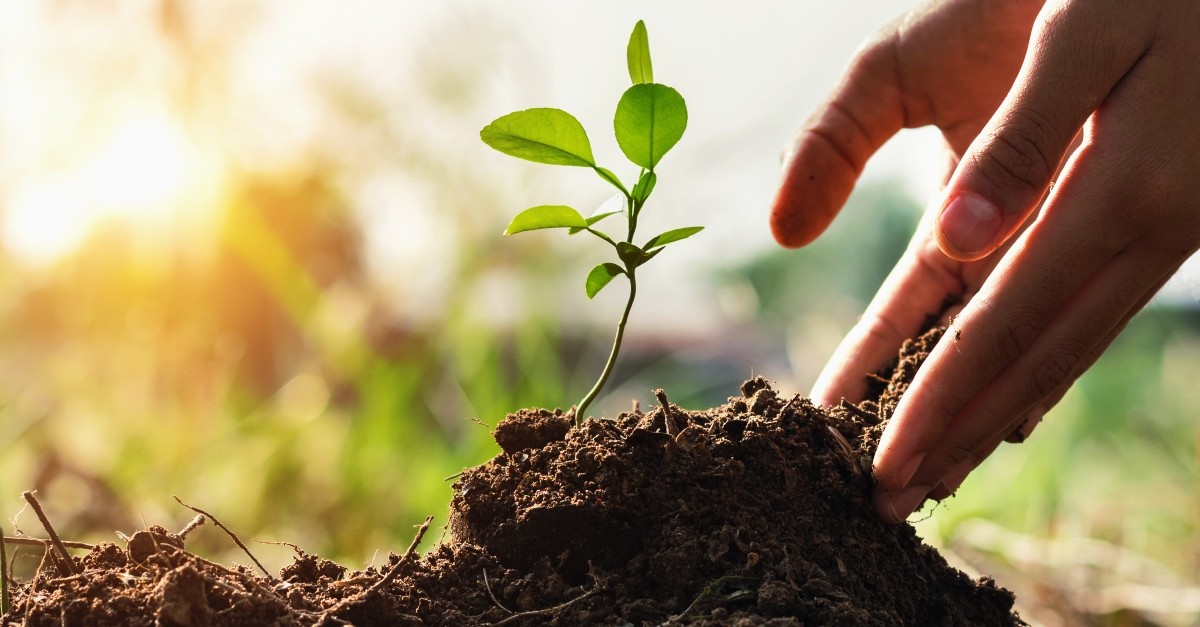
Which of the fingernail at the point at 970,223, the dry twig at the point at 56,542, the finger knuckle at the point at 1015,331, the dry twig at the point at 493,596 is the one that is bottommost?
the dry twig at the point at 493,596

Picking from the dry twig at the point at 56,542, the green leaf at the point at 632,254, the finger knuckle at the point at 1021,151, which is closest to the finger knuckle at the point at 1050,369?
the finger knuckle at the point at 1021,151

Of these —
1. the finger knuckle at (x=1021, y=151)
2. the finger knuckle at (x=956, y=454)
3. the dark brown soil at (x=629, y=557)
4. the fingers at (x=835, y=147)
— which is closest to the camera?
the dark brown soil at (x=629, y=557)

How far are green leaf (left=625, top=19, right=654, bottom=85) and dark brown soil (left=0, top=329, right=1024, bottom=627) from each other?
0.41 metres

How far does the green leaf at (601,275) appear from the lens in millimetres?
1042

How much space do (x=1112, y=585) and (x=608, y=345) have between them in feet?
Answer: 7.75

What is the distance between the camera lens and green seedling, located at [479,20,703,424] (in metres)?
1.01

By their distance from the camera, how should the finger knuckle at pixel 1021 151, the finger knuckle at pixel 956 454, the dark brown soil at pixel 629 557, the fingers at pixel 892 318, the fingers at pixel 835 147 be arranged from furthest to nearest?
1. the fingers at pixel 835 147
2. the fingers at pixel 892 318
3. the finger knuckle at pixel 956 454
4. the finger knuckle at pixel 1021 151
5. the dark brown soil at pixel 629 557

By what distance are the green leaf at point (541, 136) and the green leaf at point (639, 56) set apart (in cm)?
10

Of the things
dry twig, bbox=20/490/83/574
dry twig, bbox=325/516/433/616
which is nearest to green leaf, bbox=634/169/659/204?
dry twig, bbox=325/516/433/616

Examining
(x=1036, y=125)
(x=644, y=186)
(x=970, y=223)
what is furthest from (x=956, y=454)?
(x=644, y=186)

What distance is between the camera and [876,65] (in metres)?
1.64

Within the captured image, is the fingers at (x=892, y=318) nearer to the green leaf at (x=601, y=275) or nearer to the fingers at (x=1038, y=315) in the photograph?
the fingers at (x=1038, y=315)

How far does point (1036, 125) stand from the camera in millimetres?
991

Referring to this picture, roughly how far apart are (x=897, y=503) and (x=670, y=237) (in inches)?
16.7
